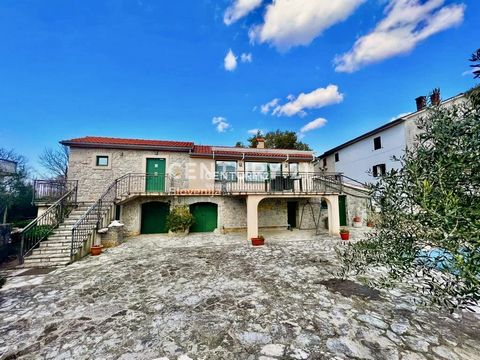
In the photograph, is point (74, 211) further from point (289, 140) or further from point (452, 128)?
point (289, 140)

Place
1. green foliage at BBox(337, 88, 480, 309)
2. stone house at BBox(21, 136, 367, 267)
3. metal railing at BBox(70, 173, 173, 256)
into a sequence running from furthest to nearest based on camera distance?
stone house at BBox(21, 136, 367, 267), metal railing at BBox(70, 173, 173, 256), green foliage at BBox(337, 88, 480, 309)

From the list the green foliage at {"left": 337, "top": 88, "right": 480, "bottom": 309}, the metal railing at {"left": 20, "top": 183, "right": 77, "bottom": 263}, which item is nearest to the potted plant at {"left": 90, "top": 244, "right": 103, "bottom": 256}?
the metal railing at {"left": 20, "top": 183, "right": 77, "bottom": 263}

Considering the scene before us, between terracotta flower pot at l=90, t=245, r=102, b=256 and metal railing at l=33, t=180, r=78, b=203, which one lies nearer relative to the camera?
terracotta flower pot at l=90, t=245, r=102, b=256

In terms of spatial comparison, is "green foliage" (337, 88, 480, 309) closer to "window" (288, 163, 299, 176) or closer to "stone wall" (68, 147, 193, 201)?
"window" (288, 163, 299, 176)

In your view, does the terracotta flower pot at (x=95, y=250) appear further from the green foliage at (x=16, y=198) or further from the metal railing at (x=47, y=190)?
the green foliage at (x=16, y=198)

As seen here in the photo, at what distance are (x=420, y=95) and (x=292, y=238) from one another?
15.0 meters

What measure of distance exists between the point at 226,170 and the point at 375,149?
43.0ft

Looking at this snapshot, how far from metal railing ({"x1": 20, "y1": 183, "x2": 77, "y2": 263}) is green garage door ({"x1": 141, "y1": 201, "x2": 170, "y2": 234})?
344 centimetres

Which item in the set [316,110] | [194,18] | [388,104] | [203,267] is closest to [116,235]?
[203,267]

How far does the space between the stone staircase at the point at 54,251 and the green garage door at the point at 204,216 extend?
5.99m

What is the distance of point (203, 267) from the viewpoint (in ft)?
19.6

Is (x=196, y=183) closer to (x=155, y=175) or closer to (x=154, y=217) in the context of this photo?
(x=155, y=175)

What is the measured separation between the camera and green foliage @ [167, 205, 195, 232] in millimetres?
10867

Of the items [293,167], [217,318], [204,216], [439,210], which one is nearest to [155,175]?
[204,216]
